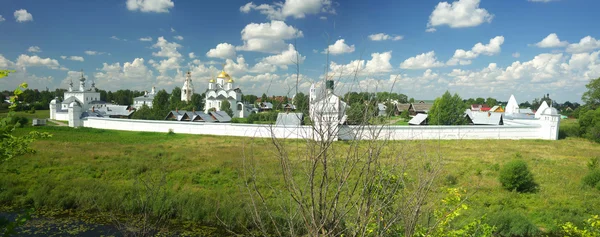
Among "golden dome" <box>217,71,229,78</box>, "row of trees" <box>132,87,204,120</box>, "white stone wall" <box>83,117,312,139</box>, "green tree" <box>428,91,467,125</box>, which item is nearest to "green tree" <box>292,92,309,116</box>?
"white stone wall" <box>83,117,312,139</box>

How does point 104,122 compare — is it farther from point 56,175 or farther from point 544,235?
point 544,235

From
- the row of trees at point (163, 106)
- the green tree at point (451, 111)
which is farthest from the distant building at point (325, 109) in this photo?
the row of trees at point (163, 106)

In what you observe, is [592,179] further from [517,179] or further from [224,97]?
[224,97]

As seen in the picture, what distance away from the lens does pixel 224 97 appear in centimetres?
4850

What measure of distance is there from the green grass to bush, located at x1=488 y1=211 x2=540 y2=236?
0.41m

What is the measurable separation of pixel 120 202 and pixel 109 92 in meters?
83.2

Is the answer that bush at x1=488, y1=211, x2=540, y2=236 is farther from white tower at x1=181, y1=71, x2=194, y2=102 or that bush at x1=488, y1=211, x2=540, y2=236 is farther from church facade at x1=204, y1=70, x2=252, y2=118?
white tower at x1=181, y1=71, x2=194, y2=102

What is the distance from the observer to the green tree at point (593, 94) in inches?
1583

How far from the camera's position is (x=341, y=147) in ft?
11.9

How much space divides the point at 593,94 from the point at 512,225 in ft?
146

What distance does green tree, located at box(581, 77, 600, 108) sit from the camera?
40.2 meters

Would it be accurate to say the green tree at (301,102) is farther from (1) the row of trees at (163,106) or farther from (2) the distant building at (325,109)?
(1) the row of trees at (163,106)

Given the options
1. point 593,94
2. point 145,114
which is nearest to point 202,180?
point 145,114

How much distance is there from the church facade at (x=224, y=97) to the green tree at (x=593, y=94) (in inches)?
1764
